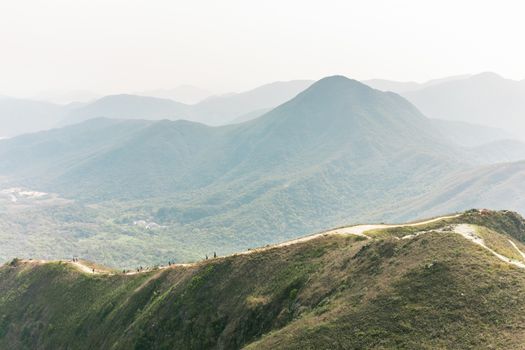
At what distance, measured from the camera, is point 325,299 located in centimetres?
5128

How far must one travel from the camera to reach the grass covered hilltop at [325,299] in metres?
40.9

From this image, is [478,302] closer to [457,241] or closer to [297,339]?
[457,241]

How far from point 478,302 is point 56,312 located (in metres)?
90.1

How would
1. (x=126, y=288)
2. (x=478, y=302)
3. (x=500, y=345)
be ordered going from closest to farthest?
1. (x=500, y=345)
2. (x=478, y=302)
3. (x=126, y=288)

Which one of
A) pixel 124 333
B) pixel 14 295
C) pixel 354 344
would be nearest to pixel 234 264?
pixel 124 333

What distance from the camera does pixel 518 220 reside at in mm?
75500

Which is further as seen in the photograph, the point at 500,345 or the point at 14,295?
the point at 14,295

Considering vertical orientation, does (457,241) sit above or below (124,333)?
above

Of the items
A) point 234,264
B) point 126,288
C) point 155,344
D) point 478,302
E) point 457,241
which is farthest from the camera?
point 126,288

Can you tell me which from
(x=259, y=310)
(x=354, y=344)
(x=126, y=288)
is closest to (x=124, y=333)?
(x=126, y=288)

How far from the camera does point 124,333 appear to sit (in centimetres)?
7275

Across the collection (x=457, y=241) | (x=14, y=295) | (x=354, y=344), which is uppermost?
(x=457, y=241)

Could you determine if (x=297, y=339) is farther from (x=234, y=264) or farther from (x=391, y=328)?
(x=234, y=264)

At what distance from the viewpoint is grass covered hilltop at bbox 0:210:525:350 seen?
40875 millimetres
